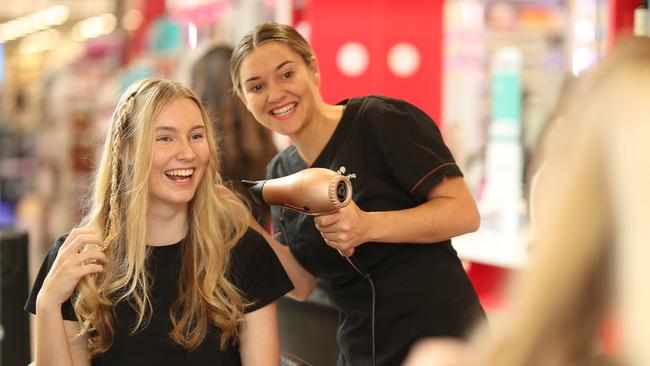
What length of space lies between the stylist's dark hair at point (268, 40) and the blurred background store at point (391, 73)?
2.22 ft

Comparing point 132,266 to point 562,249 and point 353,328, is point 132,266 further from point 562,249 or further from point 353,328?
point 562,249

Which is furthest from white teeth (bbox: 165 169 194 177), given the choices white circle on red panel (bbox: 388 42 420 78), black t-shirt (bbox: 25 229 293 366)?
white circle on red panel (bbox: 388 42 420 78)

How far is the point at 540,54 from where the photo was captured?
5.75 meters

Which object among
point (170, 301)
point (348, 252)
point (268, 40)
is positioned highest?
point (268, 40)

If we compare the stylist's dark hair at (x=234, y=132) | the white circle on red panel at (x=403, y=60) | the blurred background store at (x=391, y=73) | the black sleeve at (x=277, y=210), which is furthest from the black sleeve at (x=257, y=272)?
the white circle on red panel at (x=403, y=60)

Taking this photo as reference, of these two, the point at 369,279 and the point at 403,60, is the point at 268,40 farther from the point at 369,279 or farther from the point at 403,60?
the point at 403,60

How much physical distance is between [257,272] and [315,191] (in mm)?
337

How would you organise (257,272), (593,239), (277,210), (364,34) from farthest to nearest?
1. (364,34)
2. (277,210)
3. (257,272)
4. (593,239)

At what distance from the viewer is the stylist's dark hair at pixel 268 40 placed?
83.9 inches

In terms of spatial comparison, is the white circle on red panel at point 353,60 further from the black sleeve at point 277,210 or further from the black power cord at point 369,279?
the black power cord at point 369,279

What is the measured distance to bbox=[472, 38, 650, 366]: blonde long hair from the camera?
0.74 m

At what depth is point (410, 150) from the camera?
203cm

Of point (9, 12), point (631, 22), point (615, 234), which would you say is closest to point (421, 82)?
point (631, 22)

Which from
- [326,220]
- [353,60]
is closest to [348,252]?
[326,220]
